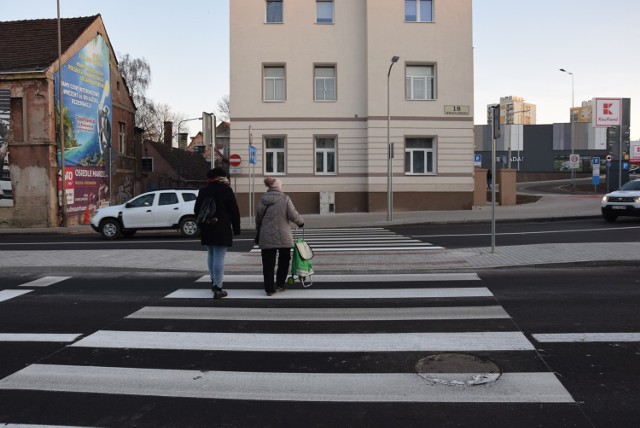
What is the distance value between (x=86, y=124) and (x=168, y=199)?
10.7 m

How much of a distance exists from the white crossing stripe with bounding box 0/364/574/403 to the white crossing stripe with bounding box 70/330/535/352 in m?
0.70

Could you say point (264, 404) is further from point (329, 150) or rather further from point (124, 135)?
point (124, 135)

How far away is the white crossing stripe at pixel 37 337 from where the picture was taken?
604 cm

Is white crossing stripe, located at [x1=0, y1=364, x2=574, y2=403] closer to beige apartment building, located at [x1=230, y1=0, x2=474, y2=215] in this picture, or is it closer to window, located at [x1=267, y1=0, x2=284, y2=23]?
beige apartment building, located at [x1=230, y1=0, x2=474, y2=215]

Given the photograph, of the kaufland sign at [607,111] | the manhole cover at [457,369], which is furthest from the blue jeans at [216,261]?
the kaufland sign at [607,111]

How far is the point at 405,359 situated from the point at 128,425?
7.99 feet

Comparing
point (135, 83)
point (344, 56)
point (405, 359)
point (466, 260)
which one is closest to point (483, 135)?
point (135, 83)

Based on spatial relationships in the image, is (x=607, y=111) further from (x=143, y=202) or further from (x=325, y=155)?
(x=143, y=202)

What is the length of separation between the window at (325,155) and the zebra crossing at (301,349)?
21028mm

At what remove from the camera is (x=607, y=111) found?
3731cm

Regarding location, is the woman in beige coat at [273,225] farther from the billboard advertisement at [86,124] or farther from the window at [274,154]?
the window at [274,154]

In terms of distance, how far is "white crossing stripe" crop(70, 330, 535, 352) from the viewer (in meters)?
5.53

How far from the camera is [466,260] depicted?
36.7 ft

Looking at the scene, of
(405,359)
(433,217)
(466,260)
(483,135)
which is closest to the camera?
(405,359)
